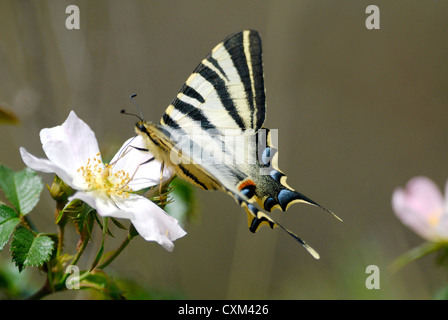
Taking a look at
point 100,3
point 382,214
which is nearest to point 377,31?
point 382,214

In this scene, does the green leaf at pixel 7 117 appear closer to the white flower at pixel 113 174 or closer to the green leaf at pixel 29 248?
the white flower at pixel 113 174

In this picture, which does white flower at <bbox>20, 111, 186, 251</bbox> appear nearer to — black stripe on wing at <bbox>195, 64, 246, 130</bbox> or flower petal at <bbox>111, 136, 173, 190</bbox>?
flower petal at <bbox>111, 136, 173, 190</bbox>

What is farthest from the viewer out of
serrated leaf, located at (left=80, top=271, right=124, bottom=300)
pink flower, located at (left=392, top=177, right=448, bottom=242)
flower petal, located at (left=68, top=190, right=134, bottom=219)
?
pink flower, located at (left=392, top=177, right=448, bottom=242)

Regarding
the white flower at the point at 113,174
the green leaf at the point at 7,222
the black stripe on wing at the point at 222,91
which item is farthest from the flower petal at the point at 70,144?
the black stripe on wing at the point at 222,91

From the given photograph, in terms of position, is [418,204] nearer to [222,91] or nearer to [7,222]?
[222,91]

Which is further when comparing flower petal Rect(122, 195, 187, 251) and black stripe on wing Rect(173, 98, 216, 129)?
black stripe on wing Rect(173, 98, 216, 129)

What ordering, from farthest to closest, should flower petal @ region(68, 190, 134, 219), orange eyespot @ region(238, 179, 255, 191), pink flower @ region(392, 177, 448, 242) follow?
pink flower @ region(392, 177, 448, 242), orange eyespot @ region(238, 179, 255, 191), flower petal @ region(68, 190, 134, 219)

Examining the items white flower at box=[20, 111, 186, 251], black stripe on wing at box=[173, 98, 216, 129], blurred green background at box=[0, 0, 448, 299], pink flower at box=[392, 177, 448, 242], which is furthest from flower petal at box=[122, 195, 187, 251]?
pink flower at box=[392, 177, 448, 242]
